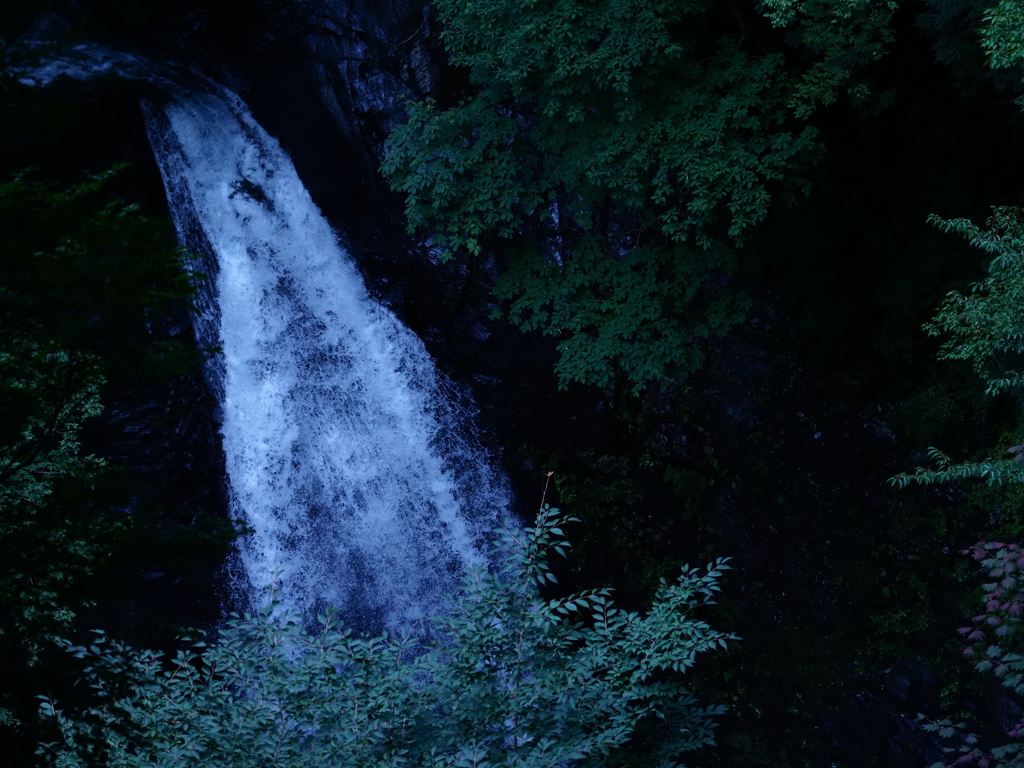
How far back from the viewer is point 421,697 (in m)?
5.16

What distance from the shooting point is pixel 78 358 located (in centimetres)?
513

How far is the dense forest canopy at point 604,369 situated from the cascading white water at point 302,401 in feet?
1.83

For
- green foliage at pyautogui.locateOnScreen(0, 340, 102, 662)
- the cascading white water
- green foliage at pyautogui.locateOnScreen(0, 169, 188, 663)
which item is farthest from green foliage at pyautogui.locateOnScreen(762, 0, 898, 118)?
the cascading white water

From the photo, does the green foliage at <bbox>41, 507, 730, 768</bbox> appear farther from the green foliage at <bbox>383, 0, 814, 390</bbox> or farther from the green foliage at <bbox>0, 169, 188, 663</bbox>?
the green foliage at <bbox>383, 0, 814, 390</bbox>

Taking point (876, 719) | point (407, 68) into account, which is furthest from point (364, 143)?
point (876, 719)

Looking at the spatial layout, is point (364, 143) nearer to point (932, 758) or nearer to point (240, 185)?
point (240, 185)

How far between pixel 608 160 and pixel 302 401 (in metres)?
6.29

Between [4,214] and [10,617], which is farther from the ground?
[4,214]

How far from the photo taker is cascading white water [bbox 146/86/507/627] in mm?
13000

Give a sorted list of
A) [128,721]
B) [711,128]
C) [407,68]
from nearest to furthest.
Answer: [128,721] → [711,128] → [407,68]

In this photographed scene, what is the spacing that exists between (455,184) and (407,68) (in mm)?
3412

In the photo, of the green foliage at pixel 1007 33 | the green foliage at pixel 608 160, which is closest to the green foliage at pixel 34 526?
the green foliage at pixel 608 160

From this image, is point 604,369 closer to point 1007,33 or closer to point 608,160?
point 608,160

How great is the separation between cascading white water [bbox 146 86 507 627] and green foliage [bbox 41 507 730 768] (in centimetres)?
752
